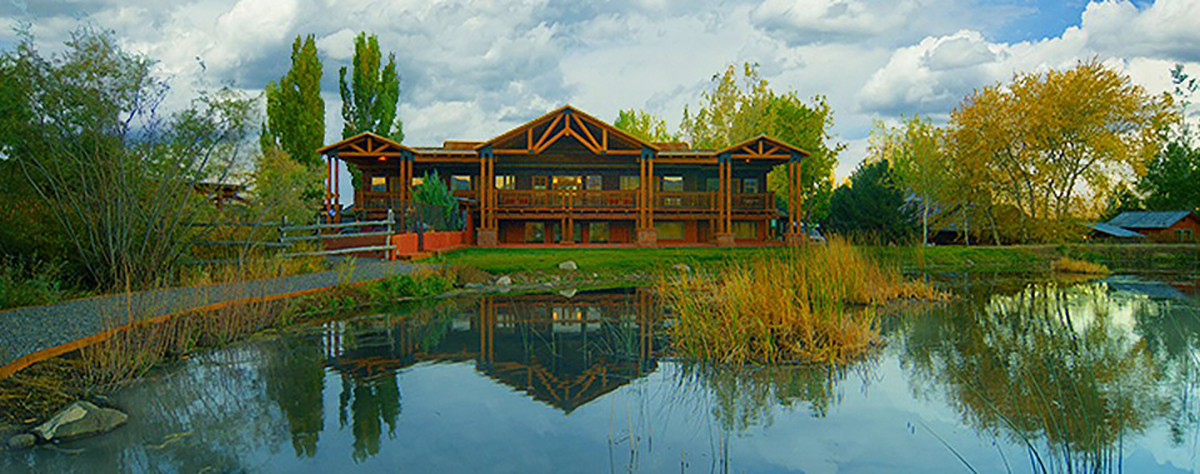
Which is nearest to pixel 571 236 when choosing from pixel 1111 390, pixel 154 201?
pixel 154 201

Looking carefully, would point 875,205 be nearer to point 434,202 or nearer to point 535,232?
point 535,232

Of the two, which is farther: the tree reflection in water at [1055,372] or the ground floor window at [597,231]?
the ground floor window at [597,231]

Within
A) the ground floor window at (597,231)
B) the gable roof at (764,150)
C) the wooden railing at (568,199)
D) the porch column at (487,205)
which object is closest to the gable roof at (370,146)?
the porch column at (487,205)

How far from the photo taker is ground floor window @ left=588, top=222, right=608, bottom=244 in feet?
A: 114

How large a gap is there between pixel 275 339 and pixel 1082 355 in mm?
11614

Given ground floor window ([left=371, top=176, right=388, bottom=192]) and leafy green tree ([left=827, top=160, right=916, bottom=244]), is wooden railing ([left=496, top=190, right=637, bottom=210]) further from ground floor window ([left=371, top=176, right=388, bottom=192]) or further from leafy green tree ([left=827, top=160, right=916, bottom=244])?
leafy green tree ([left=827, top=160, right=916, bottom=244])

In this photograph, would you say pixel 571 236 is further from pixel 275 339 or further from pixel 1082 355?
pixel 1082 355

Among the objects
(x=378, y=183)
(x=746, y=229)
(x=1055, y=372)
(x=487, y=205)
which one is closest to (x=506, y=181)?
(x=487, y=205)

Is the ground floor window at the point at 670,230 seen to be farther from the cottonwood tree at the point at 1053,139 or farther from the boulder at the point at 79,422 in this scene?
the boulder at the point at 79,422

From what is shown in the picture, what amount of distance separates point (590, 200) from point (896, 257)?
16.7m

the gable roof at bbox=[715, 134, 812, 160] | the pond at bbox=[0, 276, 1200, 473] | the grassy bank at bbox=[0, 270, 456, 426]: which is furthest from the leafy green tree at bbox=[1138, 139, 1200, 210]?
the grassy bank at bbox=[0, 270, 456, 426]

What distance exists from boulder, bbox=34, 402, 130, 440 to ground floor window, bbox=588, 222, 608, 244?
2802 centimetres

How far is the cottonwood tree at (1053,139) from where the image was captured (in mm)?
35281

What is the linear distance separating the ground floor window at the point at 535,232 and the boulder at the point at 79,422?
27.0 meters
